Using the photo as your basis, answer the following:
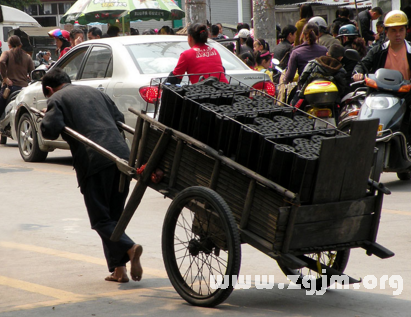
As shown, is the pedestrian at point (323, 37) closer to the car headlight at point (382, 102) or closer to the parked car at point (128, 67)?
the parked car at point (128, 67)

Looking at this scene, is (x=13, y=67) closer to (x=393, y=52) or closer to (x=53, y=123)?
(x=393, y=52)

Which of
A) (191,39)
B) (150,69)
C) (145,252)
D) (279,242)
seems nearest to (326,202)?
(279,242)

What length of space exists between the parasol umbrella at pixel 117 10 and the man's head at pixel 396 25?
1143cm

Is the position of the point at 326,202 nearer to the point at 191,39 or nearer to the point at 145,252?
the point at 145,252

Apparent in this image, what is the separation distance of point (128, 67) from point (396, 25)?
11.2 feet

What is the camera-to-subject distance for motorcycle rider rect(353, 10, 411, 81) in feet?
28.5

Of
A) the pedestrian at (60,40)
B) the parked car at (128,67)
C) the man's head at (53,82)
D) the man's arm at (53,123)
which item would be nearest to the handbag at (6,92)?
the pedestrian at (60,40)

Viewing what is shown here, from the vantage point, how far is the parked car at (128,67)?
969cm

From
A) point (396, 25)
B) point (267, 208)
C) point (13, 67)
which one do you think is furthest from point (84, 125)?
point (13, 67)

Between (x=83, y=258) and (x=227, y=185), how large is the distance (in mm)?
2002

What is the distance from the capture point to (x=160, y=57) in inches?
393

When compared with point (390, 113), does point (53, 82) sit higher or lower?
higher

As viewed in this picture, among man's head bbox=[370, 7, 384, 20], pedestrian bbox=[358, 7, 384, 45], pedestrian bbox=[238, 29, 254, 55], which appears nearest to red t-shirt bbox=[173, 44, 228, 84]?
pedestrian bbox=[238, 29, 254, 55]

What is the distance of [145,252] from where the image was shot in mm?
6344
